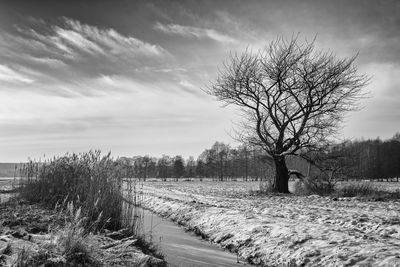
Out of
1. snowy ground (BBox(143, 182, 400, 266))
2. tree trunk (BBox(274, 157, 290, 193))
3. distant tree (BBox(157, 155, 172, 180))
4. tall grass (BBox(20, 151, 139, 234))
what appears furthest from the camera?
distant tree (BBox(157, 155, 172, 180))

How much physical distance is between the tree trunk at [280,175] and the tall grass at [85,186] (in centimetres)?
1362

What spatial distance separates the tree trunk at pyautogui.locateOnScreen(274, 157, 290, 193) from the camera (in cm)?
2073

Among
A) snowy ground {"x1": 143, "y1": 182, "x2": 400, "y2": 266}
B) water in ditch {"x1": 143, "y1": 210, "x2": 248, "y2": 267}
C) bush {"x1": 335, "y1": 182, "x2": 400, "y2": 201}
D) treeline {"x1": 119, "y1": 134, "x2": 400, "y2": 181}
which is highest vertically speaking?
treeline {"x1": 119, "y1": 134, "x2": 400, "y2": 181}

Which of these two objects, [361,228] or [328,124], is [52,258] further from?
[328,124]

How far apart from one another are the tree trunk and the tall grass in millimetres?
13621

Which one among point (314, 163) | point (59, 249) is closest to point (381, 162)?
point (314, 163)

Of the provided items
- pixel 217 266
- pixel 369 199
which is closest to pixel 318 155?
pixel 369 199

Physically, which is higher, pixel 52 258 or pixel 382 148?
pixel 382 148

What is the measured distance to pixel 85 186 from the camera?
781cm

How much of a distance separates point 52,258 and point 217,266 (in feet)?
8.92

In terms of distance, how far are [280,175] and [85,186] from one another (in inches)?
587

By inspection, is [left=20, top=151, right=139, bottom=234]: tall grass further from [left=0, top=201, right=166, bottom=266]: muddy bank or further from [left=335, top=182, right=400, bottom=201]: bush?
[left=335, top=182, right=400, bottom=201]: bush

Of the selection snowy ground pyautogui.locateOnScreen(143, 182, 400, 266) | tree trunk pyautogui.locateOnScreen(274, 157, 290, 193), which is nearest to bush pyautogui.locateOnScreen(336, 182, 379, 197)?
tree trunk pyautogui.locateOnScreen(274, 157, 290, 193)

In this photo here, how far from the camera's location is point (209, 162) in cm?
9938
